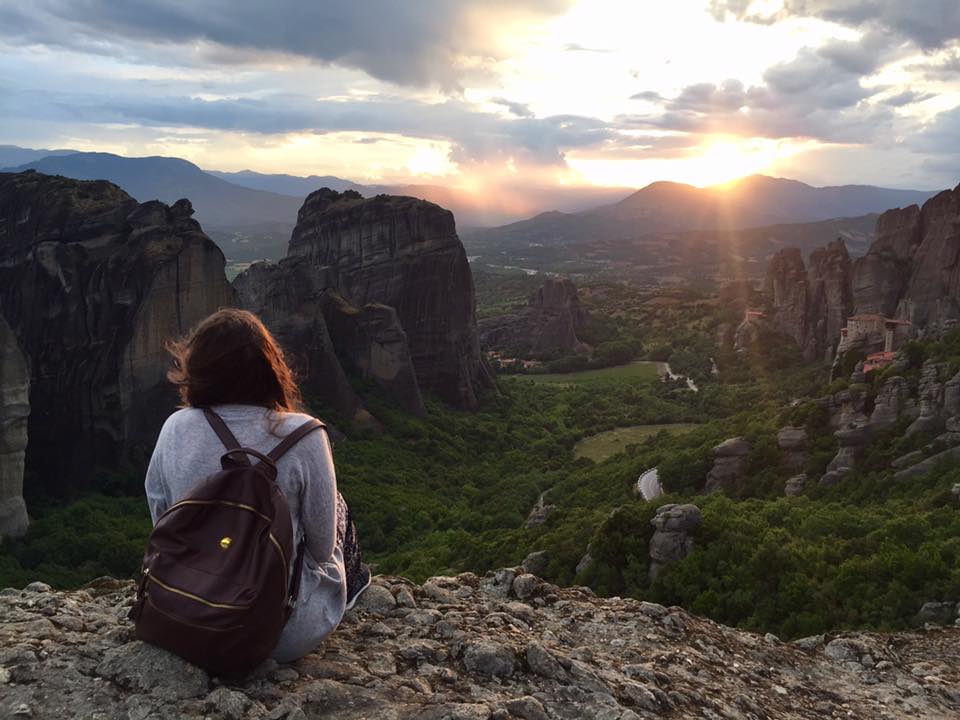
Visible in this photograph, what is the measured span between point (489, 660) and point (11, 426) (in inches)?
890

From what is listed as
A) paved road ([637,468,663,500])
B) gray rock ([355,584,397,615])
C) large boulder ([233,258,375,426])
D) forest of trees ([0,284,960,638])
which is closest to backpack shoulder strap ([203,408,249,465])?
gray rock ([355,584,397,615])

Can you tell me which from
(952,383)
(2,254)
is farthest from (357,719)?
(2,254)

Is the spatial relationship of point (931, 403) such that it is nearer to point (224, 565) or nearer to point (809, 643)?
point (809, 643)

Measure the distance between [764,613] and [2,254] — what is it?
3414 centimetres

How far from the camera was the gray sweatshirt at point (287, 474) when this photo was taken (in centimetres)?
460

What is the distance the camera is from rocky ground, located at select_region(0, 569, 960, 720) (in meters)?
4.62

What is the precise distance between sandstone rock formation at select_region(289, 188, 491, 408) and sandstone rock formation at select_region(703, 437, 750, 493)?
2932cm

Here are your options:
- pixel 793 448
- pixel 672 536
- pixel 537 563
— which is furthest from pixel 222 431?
pixel 793 448

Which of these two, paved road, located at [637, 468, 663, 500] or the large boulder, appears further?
the large boulder

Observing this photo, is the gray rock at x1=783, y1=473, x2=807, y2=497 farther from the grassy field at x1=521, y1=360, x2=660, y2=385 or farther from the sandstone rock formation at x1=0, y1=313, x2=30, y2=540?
the grassy field at x1=521, y1=360, x2=660, y2=385

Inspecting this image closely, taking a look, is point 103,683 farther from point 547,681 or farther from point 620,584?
point 620,584

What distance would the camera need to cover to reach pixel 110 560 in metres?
23.2

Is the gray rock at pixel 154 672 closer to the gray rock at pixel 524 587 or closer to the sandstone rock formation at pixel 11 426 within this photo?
the gray rock at pixel 524 587

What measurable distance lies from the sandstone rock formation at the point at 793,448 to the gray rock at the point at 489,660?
19.0m
